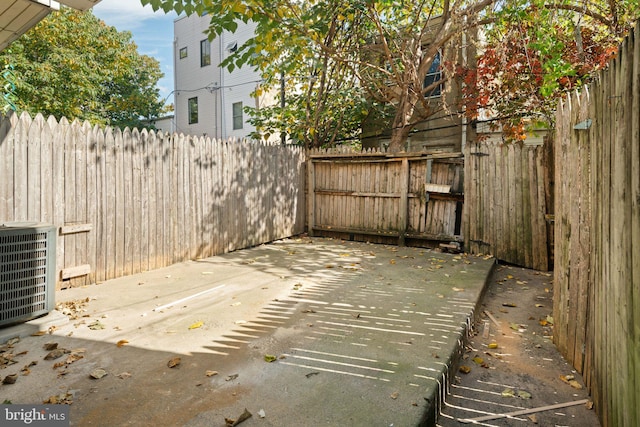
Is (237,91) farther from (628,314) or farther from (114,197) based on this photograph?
(628,314)

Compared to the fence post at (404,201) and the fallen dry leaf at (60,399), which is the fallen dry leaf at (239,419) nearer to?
the fallen dry leaf at (60,399)

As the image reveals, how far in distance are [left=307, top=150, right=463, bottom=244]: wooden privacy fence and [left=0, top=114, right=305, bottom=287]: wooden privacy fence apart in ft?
5.45

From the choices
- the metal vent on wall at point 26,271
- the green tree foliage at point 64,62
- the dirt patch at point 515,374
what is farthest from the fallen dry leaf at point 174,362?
the green tree foliage at point 64,62

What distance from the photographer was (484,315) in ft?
15.4

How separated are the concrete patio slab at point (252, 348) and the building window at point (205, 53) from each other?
17132 millimetres

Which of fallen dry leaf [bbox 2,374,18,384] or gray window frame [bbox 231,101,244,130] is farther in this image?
gray window frame [bbox 231,101,244,130]

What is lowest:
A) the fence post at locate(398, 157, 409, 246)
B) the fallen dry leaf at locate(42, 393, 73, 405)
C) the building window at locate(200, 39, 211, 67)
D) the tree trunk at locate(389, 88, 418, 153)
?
the fallen dry leaf at locate(42, 393, 73, 405)

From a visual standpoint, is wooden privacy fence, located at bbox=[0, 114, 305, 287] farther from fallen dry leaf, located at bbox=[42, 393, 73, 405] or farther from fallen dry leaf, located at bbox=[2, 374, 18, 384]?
fallen dry leaf, located at bbox=[42, 393, 73, 405]

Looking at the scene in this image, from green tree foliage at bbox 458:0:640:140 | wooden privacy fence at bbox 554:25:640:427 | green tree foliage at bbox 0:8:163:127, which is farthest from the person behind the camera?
green tree foliage at bbox 0:8:163:127

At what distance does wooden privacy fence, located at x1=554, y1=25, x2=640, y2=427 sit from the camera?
5.91 ft

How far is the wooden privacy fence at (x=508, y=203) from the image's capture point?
6.55 metres

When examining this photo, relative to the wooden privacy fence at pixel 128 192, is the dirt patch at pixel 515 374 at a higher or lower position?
lower
